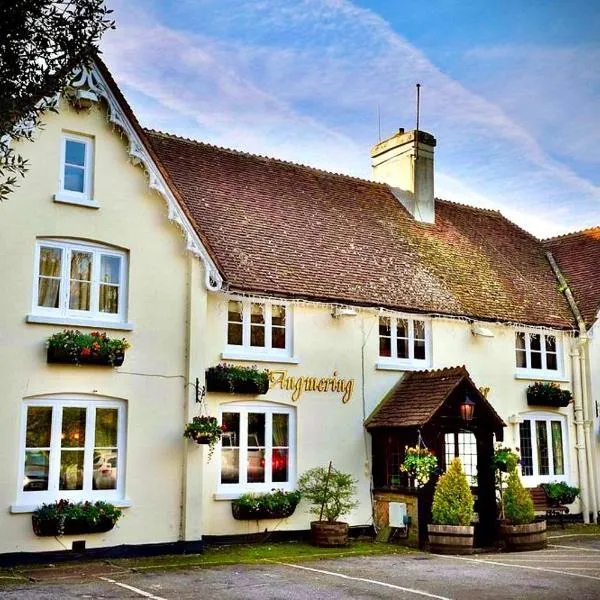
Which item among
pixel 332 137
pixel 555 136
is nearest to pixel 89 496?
pixel 332 137

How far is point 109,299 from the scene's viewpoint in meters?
15.8

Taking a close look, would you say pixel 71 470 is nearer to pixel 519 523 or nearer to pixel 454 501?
pixel 454 501

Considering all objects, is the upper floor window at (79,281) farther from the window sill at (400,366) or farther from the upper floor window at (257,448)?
the window sill at (400,366)

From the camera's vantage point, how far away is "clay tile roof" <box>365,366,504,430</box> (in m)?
17.7

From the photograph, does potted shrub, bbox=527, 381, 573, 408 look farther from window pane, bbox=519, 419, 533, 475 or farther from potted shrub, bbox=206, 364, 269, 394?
potted shrub, bbox=206, 364, 269, 394

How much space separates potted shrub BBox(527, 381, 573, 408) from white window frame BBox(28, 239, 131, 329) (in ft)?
38.4

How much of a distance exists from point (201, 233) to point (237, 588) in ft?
23.8

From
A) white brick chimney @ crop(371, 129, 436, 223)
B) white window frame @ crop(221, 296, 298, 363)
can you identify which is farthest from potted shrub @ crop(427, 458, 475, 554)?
white brick chimney @ crop(371, 129, 436, 223)

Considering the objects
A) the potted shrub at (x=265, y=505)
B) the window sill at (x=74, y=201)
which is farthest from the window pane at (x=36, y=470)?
the window sill at (x=74, y=201)

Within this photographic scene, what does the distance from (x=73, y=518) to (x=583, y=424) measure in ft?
48.3

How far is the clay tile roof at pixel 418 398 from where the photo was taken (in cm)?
1772

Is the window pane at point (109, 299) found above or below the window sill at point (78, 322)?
above

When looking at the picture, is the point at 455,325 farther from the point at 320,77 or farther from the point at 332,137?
the point at 320,77

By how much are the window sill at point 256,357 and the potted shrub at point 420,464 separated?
10.9 ft
